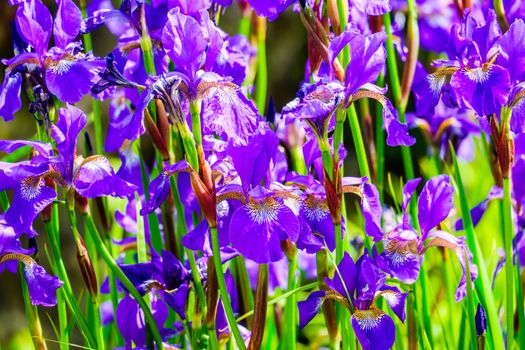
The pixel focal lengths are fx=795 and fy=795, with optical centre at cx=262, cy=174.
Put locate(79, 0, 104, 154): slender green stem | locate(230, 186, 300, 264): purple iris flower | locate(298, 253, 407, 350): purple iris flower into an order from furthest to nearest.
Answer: locate(79, 0, 104, 154): slender green stem
locate(298, 253, 407, 350): purple iris flower
locate(230, 186, 300, 264): purple iris flower

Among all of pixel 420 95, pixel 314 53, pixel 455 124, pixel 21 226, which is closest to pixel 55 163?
pixel 21 226

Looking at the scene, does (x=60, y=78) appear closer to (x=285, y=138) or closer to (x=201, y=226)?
(x=201, y=226)

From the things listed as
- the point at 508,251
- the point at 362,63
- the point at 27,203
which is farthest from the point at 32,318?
the point at 508,251

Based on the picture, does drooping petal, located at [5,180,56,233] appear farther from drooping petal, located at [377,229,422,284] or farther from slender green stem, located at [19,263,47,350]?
drooping petal, located at [377,229,422,284]

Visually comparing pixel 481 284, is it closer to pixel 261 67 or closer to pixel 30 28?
pixel 261 67

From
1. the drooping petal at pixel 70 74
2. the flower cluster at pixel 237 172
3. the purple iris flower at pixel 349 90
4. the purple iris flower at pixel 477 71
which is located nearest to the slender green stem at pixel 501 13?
the flower cluster at pixel 237 172

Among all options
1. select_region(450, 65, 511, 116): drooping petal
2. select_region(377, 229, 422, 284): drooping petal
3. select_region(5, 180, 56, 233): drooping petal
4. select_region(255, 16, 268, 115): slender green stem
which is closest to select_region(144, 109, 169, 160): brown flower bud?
select_region(5, 180, 56, 233): drooping petal
